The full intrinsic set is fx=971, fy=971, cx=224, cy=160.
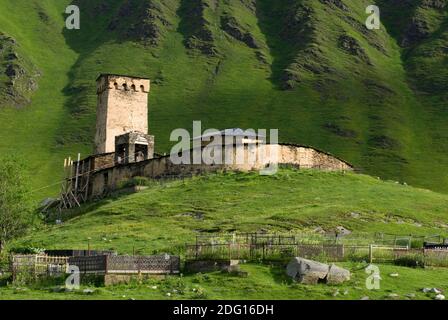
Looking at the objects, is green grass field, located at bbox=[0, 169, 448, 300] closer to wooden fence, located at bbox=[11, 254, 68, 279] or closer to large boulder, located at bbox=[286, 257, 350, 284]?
large boulder, located at bbox=[286, 257, 350, 284]

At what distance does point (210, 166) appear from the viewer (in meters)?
86.4

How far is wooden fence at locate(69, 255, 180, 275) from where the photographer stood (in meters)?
43.3

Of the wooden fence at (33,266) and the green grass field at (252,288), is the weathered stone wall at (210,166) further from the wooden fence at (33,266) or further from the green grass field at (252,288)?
the green grass field at (252,288)

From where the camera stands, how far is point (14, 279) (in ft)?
147

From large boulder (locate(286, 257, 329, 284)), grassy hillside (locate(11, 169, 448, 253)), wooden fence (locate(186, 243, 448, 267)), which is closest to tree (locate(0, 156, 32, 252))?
grassy hillside (locate(11, 169, 448, 253))

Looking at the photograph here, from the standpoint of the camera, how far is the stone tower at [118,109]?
4190 inches

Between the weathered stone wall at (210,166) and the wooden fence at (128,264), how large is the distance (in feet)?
135

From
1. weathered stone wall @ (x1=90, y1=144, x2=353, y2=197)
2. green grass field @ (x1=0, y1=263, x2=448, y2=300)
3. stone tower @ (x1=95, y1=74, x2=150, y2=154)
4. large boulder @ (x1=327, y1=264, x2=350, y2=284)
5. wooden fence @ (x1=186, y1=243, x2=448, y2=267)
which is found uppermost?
stone tower @ (x1=95, y1=74, x2=150, y2=154)

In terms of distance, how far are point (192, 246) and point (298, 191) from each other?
32.0 m

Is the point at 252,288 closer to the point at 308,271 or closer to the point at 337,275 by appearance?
the point at 308,271

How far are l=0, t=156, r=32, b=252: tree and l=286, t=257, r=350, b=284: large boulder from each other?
27648 mm

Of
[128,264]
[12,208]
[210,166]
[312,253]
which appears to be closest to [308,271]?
[312,253]

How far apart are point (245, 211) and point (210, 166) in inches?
621
